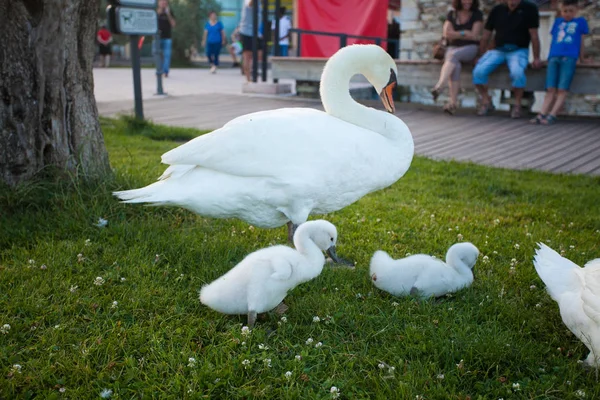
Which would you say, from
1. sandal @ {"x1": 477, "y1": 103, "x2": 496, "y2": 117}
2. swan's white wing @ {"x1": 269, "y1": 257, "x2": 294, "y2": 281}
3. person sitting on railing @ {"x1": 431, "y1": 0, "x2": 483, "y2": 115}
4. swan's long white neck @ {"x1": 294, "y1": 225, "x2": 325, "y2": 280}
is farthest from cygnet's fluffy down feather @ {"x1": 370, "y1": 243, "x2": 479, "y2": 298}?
sandal @ {"x1": 477, "y1": 103, "x2": 496, "y2": 117}

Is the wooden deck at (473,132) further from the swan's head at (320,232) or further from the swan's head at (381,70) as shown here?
the swan's head at (320,232)

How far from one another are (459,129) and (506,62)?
2000mm

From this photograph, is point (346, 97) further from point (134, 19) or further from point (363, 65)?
point (134, 19)

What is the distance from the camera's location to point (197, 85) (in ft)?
58.4

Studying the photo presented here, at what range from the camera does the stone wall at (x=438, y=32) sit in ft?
41.0

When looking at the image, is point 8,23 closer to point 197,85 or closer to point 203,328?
point 203,328

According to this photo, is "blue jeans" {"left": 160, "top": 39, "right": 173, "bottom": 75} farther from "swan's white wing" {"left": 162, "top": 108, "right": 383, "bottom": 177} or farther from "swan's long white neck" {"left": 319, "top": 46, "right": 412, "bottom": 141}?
"swan's white wing" {"left": 162, "top": 108, "right": 383, "bottom": 177}

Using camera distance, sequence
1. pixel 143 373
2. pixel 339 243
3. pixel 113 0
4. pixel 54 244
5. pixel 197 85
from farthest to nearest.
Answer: pixel 197 85
pixel 113 0
pixel 339 243
pixel 54 244
pixel 143 373

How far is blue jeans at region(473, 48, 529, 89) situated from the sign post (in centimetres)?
582

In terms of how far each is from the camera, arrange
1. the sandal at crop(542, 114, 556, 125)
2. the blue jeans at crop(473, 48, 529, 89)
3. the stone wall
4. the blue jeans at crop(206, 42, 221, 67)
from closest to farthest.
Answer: the sandal at crop(542, 114, 556, 125) → the blue jeans at crop(473, 48, 529, 89) → the stone wall → the blue jeans at crop(206, 42, 221, 67)

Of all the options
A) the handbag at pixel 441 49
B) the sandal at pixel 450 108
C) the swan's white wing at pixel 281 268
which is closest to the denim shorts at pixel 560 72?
the sandal at pixel 450 108

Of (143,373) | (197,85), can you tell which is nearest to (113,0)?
(143,373)

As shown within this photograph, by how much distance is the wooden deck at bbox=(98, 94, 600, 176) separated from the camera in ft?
24.6

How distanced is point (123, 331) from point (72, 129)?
242 cm
